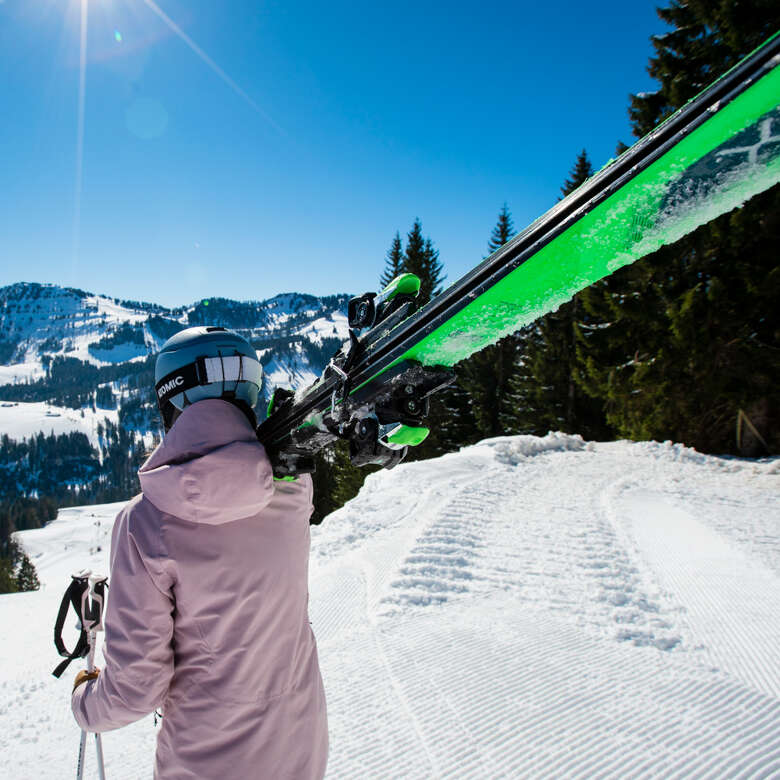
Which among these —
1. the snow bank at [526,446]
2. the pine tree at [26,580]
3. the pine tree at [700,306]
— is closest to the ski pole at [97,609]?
the snow bank at [526,446]

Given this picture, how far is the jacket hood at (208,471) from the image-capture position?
50.0 inches

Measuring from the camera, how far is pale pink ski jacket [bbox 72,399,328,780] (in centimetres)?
131

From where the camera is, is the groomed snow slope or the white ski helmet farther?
the groomed snow slope

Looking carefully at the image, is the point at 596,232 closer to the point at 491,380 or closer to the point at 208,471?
the point at 208,471

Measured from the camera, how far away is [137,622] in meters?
1.33

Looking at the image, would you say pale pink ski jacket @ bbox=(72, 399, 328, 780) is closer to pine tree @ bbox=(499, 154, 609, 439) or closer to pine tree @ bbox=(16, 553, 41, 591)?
pine tree @ bbox=(499, 154, 609, 439)

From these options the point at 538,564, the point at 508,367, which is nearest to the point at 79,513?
the point at 508,367

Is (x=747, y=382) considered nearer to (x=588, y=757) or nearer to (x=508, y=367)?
(x=588, y=757)

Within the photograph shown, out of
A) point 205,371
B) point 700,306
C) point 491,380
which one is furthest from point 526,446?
point 491,380

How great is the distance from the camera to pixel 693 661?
2.99 meters

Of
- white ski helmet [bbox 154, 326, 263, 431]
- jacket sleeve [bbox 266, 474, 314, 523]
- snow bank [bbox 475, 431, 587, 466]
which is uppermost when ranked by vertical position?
white ski helmet [bbox 154, 326, 263, 431]

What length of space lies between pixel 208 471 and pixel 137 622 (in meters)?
0.54

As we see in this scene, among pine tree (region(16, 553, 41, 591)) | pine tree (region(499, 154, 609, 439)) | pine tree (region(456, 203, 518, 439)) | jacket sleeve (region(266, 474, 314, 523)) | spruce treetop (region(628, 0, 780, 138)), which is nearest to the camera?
jacket sleeve (region(266, 474, 314, 523))

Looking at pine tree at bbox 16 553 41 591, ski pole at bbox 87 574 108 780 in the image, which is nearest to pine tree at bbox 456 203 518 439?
ski pole at bbox 87 574 108 780
